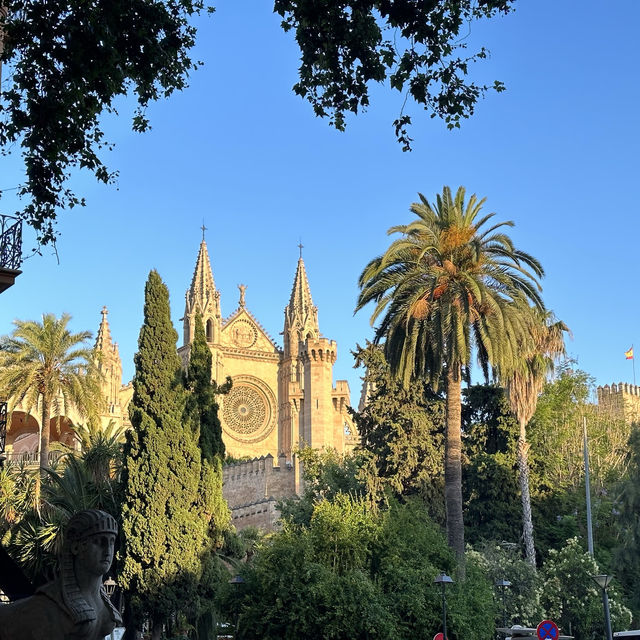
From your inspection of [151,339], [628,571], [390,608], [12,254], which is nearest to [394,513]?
[390,608]

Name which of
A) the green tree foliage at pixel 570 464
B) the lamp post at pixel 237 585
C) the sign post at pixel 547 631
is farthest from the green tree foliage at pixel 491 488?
the sign post at pixel 547 631

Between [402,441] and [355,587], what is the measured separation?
576 inches

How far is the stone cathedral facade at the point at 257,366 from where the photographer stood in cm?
7912

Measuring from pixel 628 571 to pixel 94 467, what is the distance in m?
20.4

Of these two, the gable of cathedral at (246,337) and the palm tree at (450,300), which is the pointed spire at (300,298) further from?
the palm tree at (450,300)

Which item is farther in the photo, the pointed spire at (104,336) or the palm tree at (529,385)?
the pointed spire at (104,336)

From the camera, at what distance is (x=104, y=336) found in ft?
249

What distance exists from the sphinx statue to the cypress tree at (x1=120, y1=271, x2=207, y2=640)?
65.9 feet

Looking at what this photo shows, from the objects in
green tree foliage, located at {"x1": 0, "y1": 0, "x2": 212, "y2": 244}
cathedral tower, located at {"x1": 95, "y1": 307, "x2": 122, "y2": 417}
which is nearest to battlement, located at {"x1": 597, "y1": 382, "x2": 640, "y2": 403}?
cathedral tower, located at {"x1": 95, "y1": 307, "x2": 122, "y2": 417}

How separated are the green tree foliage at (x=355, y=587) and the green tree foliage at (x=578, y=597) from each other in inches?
361

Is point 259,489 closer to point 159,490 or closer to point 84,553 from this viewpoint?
point 159,490

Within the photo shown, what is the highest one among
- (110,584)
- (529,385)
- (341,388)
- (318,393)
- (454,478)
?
(341,388)

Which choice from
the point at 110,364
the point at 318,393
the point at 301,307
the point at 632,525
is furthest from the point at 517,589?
the point at 301,307

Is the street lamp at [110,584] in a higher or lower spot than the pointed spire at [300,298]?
lower
